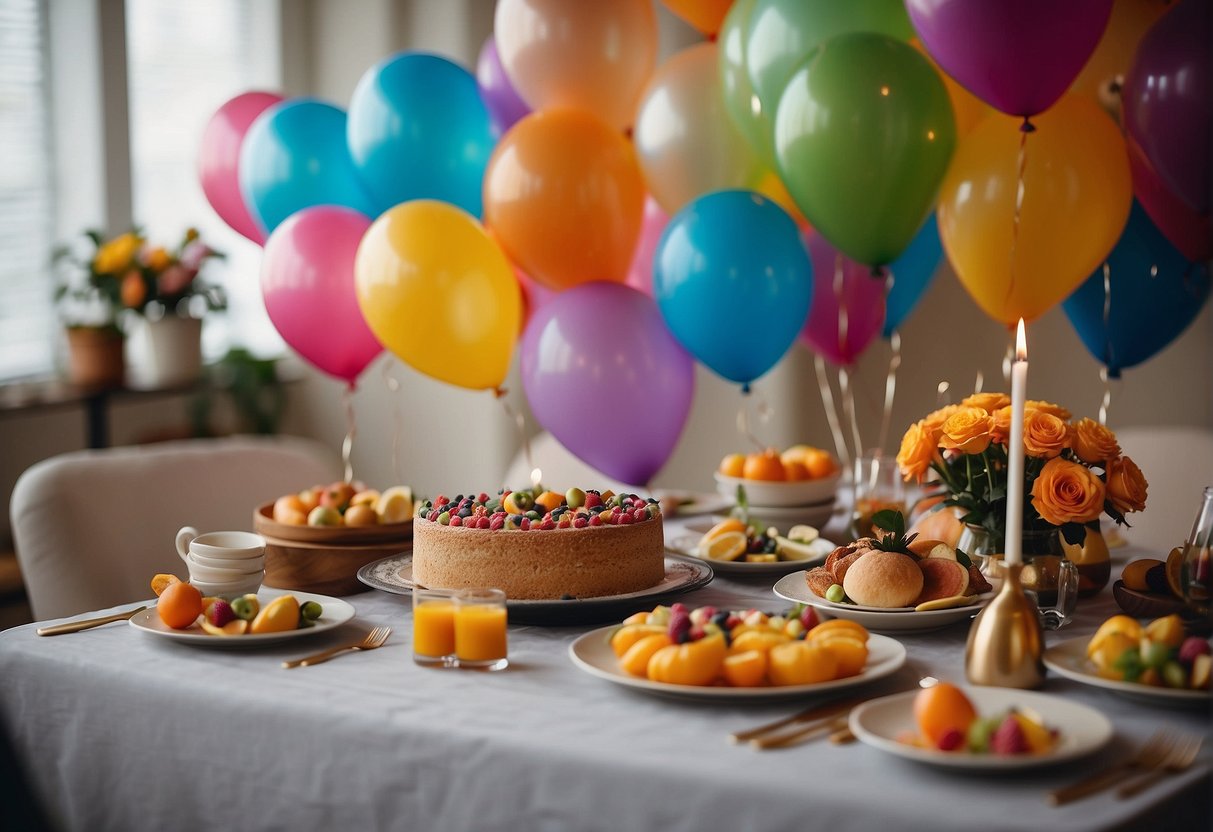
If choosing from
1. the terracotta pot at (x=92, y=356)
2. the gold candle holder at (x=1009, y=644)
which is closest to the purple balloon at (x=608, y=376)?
the gold candle holder at (x=1009, y=644)

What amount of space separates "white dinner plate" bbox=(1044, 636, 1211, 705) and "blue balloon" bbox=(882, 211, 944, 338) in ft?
4.18

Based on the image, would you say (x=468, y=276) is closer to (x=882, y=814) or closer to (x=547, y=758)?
(x=547, y=758)

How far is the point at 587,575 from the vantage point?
1638 mm

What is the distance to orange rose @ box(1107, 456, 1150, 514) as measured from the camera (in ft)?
5.34

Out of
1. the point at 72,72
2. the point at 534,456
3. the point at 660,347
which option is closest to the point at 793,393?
the point at 534,456

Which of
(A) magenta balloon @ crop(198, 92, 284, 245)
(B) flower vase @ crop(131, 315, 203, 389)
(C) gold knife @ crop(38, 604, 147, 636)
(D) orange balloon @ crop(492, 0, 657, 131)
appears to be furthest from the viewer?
(B) flower vase @ crop(131, 315, 203, 389)

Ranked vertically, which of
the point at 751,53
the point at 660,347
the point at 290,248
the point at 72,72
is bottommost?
the point at 660,347

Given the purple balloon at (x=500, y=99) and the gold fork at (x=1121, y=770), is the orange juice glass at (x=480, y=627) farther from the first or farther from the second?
the purple balloon at (x=500, y=99)

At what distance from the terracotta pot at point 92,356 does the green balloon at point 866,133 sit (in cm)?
256

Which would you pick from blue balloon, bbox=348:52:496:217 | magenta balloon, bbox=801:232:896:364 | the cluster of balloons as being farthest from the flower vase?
magenta balloon, bbox=801:232:896:364

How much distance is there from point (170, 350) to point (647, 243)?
6.59 ft

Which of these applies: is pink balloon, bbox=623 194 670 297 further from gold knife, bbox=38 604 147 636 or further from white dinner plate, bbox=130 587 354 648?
gold knife, bbox=38 604 147 636

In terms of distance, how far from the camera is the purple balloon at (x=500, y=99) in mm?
2629

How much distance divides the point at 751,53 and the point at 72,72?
2803mm
